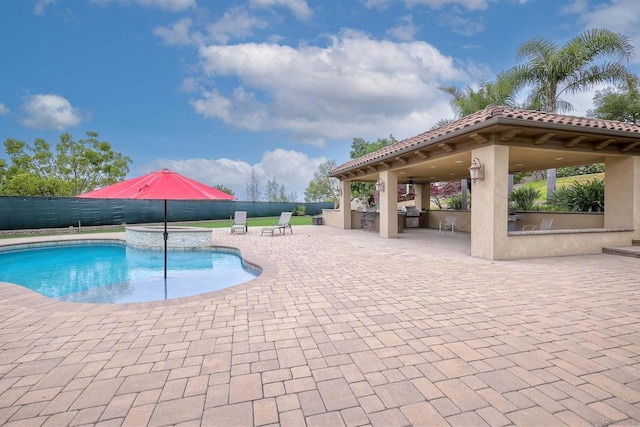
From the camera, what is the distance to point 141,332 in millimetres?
3758

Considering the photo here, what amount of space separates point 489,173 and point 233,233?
40.6 feet

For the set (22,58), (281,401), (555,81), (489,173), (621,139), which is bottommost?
(281,401)

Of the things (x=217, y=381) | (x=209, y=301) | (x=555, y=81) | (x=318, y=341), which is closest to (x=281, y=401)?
(x=217, y=381)

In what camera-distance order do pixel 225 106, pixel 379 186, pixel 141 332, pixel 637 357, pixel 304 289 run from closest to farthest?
1. pixel 637 357
2. pixel 141 332
3. pixel 304 289
4. pixel 379 186
5. pixel 225 106

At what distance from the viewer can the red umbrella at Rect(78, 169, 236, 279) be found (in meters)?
5.59

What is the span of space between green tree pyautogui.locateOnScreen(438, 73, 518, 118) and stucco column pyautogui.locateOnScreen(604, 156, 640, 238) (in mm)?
8001

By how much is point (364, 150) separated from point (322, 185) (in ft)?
42.0

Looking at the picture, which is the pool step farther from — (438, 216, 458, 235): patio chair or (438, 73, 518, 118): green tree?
(438, 73, 518, 118): green tree

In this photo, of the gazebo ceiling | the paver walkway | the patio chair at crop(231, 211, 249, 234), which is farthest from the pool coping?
the patio chair at crop(231, 211, 249, 234)

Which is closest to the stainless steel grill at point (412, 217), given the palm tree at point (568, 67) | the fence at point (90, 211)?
the palm tree at point (568, 67)

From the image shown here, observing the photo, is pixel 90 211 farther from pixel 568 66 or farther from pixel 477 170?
pixel 568 66

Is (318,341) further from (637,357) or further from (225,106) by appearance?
(225,106)

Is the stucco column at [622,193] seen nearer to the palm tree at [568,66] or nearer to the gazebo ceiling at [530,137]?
the gazebo ceiling at [530,137]

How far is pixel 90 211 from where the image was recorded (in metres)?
19.6
